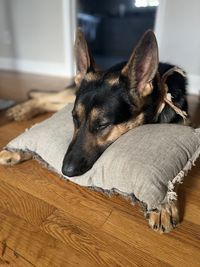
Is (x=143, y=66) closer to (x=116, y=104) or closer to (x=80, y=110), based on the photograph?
(x=116, y=104)

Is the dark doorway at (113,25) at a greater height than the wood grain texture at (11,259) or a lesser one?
greater

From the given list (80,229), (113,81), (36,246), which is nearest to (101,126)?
(113,81)

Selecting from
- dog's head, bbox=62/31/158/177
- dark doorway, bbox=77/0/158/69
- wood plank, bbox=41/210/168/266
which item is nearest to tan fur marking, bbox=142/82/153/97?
dog's head, bbox=62/31/158/177

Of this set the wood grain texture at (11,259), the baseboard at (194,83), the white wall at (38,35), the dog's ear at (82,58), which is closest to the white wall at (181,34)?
the baseboard at (194,83)

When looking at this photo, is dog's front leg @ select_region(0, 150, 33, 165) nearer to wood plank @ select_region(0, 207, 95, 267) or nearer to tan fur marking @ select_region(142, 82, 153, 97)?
wood plank @ select_region(0, 207, 95, 267)

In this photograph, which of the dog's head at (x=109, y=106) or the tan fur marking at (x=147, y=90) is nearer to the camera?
the dog's head at (x=109, y=106)

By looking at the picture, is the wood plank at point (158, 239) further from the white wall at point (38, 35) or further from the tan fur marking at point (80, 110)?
the white wall at point (38, 35)

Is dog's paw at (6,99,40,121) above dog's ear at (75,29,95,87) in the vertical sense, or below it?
below

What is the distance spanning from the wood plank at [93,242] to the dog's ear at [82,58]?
70 centimetres

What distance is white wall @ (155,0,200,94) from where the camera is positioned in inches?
113

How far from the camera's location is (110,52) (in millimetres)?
5191

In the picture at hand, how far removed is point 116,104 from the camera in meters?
1.15

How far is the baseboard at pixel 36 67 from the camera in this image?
396 cm

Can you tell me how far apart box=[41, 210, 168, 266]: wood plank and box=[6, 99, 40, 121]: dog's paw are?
1196 mm
